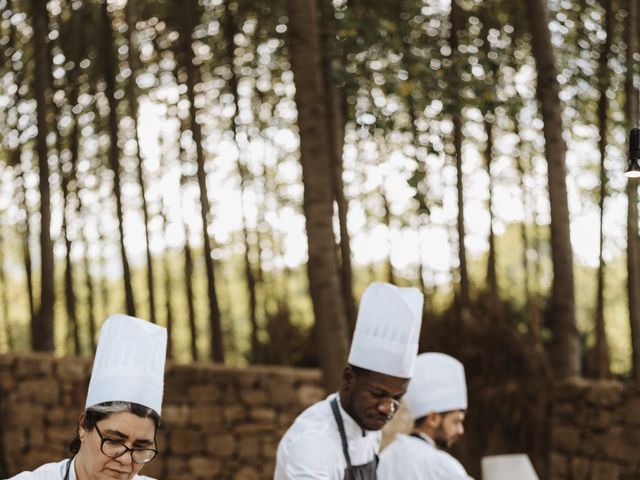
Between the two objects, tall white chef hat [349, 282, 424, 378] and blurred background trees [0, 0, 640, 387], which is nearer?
tall white chef hat [349, 282, 424, 378]

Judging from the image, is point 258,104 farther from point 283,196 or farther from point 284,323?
point 284,323

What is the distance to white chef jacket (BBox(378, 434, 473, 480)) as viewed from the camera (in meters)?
4.03

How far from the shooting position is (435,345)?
365 inches

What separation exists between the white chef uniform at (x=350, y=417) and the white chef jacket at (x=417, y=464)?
22cm

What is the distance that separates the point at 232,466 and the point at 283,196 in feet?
13.0

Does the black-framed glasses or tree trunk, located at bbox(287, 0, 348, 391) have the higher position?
tree trunk, located at bbox(287, 0, 348, 391)

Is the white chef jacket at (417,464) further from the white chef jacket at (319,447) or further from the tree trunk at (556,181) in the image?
the tree trunk at (556,181)

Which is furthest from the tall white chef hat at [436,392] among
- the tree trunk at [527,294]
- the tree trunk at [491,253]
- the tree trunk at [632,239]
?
the tree trunk at [491,253]

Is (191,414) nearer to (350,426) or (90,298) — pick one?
(90,298)

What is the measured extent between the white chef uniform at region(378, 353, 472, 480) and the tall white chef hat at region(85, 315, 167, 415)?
1.44 m

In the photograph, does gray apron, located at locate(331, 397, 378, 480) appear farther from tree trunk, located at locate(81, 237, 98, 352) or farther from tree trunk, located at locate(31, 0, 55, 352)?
tree trunk, located at locate(81, 237, 98, 352)

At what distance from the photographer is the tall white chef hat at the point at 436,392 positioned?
4367mm

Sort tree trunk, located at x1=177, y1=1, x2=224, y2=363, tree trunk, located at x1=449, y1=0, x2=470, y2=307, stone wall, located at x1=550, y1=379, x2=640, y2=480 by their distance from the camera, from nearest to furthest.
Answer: stone wall, located at x1=550, y1=379, x2=640, y2=480, tree trunk, located at x1=449, y1=0, x2=470, y2=307, tree trunk, located at x1=177, y1=1, x2=224, y2=363

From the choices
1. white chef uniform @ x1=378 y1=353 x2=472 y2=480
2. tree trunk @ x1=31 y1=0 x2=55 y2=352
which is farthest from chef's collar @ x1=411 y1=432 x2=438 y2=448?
tree trunk @ x1=31 y1=0 x2=55 y2=352
